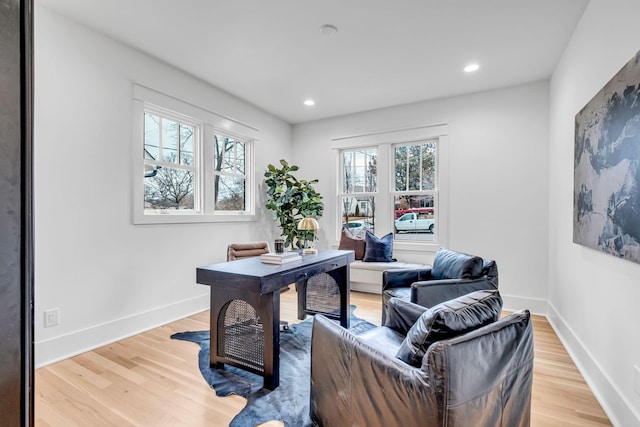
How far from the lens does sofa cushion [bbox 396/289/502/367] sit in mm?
1229

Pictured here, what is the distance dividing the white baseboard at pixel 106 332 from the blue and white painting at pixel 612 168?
11.6 feet

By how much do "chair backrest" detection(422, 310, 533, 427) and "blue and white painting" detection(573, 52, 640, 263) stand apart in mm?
827

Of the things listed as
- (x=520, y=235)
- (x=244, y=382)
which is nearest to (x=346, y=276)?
(x=244, y=382)

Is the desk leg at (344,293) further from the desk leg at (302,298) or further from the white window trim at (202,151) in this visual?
the white window trim at (202,151)

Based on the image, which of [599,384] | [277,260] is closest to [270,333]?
[277,260]

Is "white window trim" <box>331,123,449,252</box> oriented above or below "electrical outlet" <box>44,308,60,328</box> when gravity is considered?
above

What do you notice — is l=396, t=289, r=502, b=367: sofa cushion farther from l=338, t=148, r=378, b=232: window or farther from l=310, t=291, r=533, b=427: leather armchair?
l=338, t=148, r=378, b=232: window

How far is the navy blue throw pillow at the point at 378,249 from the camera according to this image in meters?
4.31

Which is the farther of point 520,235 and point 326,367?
point 520,235

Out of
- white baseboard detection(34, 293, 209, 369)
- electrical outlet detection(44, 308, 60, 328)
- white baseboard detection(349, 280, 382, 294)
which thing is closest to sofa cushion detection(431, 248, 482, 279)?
white baseboard detection(349, 280, 382, 294)

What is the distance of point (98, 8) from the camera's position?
2379 millimetres

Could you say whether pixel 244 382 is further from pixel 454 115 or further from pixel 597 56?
pixel 454 115

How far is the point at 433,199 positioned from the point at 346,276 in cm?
191

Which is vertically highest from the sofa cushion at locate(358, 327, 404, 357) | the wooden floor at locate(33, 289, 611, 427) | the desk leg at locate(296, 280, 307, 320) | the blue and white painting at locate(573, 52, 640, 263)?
the blue and white painting at locate(573, 52, 640, 263)
